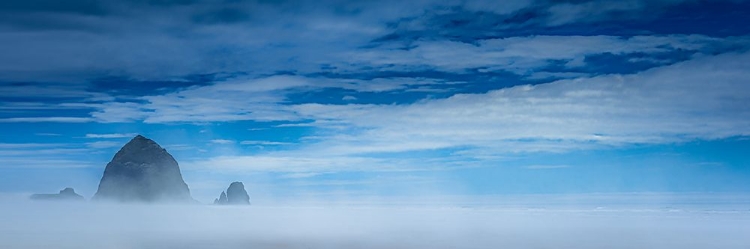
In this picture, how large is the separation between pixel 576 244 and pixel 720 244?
968 cm

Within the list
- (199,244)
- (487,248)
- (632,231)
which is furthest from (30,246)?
(632,231)

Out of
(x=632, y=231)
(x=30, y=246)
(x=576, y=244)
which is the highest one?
(x=632, y=231)

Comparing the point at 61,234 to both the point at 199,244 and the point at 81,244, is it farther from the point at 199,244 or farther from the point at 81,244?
the point at 199,244

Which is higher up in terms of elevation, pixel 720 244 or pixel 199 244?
pixel 720 244

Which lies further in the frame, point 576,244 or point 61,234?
point 61,234

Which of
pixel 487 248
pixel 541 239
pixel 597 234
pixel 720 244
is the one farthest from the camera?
pixel 597 234

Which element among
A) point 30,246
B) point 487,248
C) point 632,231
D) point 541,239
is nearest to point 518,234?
point 541,239

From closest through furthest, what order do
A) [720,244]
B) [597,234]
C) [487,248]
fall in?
[487,248]
[720,244]
[597,234]

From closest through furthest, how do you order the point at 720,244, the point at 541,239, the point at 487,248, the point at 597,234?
the point at 487,248 → the point at 720,244 → the point at 541,239 → the point at 597,234

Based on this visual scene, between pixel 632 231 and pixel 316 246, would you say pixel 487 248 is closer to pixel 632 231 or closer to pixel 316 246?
pixel 316 246

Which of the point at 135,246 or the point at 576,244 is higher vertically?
the point at 576,244

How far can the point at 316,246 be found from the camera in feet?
160

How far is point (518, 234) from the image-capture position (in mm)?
63125

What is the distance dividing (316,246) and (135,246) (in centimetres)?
1198
